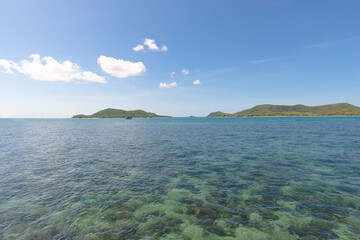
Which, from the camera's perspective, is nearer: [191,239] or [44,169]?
[191,239]

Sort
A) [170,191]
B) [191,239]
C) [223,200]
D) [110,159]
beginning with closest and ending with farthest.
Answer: [191,239] → [223,200] → [170,191] → [110,159]

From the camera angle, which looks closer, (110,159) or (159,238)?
(159,238)

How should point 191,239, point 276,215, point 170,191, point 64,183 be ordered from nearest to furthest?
point 191,239 < point 276,215 < point 170,191 < point 64,183

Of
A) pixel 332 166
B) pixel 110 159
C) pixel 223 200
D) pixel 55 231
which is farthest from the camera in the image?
pixel 110 159

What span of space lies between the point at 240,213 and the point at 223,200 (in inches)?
82.2

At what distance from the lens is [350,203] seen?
13.2 meters

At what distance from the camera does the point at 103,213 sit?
12633mm

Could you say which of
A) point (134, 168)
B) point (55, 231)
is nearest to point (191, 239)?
point (55, 231)

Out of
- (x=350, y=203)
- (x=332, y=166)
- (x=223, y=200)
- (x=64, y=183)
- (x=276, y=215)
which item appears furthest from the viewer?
(x=332, y=166)

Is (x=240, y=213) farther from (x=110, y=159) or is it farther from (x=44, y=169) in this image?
(x=44, y=169)

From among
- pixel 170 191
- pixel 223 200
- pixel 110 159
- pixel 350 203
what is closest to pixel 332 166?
pixel 350 203

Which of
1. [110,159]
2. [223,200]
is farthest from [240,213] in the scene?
[110,159]

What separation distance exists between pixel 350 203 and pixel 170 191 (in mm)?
15748

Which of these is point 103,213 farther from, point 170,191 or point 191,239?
point 191,239
